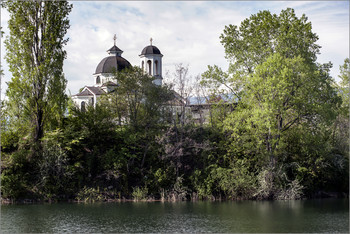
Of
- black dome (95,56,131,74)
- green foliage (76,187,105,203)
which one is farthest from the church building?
green foliage (76,187,105,203)

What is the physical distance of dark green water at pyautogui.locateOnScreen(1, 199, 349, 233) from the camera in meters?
23.1

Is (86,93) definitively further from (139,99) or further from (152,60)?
(139,99)

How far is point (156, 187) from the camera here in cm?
3500

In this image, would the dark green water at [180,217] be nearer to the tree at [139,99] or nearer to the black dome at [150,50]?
the tree at [139,99]

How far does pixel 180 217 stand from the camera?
26109mm

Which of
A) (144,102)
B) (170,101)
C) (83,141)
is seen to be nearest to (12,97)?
(83,141)

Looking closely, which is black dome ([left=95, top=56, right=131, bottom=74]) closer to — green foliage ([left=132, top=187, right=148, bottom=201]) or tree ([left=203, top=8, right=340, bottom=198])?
tree ([left=203, top=8, right=340, bottom=198])

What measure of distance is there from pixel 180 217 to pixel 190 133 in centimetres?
1255

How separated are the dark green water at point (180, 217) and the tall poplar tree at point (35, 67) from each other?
7.37m

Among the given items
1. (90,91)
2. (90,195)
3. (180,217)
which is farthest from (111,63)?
(180,217)

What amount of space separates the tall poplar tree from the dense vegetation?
0.26 ft

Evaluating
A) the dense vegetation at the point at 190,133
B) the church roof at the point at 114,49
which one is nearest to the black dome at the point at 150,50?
the church roof at the point at 114,49

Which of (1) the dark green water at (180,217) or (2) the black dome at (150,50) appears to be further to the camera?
(2) the black dome at (150,50)

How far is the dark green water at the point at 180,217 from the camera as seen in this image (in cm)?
2312
